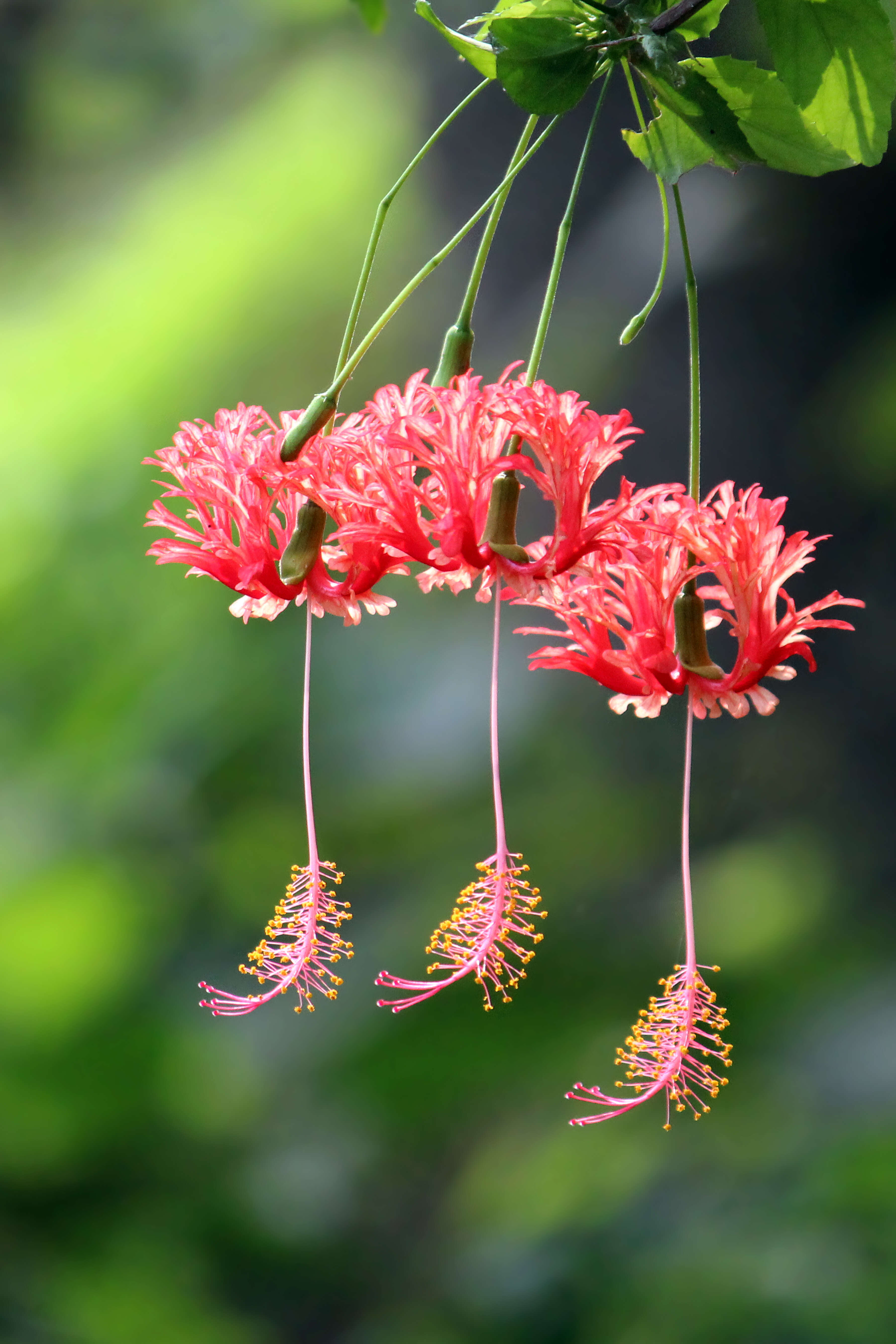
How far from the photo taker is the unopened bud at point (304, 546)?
0.41 meters

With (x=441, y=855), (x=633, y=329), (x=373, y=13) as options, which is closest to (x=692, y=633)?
(x=633, y=329)

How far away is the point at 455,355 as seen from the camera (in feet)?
1.39

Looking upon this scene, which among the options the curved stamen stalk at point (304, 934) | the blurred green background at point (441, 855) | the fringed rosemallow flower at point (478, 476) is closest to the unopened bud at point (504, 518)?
the fringed rosemallow flower at point (478, 476)

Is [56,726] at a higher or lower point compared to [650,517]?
higher

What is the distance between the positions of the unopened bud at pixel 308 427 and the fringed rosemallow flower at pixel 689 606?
10cm

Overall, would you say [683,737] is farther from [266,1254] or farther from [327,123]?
[327,123]

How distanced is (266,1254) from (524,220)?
1.33 metres

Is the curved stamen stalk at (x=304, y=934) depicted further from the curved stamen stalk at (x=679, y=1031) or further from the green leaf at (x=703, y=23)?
the green leaf at (x=703, y=23)

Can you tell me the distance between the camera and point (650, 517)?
1.37 feet

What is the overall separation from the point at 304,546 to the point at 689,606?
0.14 meters

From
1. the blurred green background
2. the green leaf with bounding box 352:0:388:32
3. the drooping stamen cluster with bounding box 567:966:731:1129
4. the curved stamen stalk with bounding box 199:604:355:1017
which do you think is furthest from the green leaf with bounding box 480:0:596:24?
the blurred green background

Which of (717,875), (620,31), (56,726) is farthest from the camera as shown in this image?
(56,726)

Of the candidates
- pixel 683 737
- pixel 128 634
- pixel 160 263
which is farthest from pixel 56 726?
pixel 683 737

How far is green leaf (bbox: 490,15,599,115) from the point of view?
0.36 m
